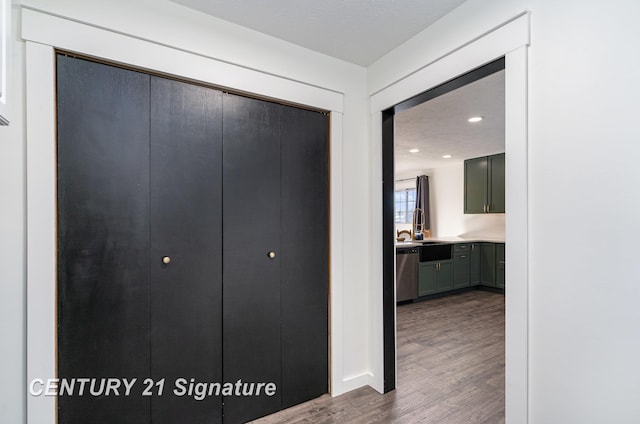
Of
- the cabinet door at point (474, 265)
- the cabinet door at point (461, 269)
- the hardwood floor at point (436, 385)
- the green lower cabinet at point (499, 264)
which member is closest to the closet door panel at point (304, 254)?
the hardwood floor at point (436, 385)

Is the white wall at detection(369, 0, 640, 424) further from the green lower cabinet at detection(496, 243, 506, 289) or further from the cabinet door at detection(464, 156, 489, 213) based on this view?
the cabinet door at detection(464, 156, 489, 213)

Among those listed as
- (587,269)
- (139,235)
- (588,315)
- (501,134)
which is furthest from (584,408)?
(501,134)

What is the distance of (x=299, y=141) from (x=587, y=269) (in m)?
1.68

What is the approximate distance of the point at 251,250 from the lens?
1.93m

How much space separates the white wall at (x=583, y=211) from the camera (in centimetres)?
110

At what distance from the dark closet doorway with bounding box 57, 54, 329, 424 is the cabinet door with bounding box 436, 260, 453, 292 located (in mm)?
3280

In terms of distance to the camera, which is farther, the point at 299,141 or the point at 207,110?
the point at 299,141

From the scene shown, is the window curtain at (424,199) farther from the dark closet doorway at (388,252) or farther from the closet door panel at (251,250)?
the closet door panel at (251,250)

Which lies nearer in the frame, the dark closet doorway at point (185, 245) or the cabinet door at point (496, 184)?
the dark closet doorway at point (185, 245)

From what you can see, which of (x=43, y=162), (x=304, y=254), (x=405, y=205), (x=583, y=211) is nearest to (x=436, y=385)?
(x=304, y=254)

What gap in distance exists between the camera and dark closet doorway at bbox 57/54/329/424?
1.49m

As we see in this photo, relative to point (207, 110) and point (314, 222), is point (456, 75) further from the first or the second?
point (207, 110)

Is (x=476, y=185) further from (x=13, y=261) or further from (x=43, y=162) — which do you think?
(x=13, y=261)

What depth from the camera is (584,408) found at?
119 cm
